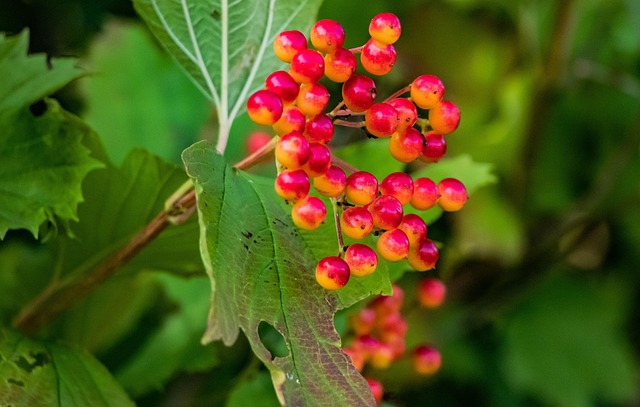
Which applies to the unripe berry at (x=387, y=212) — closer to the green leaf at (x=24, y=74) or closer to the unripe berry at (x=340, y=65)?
the unripe berry at (x=340, y=65)

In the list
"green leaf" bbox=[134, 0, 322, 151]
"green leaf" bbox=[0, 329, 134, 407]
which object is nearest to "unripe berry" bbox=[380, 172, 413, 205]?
"green leaf" bbox=[134, 0, 322, 151]

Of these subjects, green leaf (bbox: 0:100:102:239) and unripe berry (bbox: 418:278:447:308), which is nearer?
green leaf (bbox: 0:100:102:239)

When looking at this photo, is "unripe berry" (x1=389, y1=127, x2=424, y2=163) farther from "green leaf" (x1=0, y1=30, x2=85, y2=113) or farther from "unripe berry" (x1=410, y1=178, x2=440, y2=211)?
"green leaf" (x1=0, y1=30, x2=85, y2=113)

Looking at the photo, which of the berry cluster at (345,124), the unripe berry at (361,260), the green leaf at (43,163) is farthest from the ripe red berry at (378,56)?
the green leaf at (43,163)

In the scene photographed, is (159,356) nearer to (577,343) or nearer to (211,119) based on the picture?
(211,119)

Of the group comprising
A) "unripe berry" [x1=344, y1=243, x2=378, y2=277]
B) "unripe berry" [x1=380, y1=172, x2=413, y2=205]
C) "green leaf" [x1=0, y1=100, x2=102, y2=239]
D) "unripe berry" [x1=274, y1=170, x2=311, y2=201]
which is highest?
"unripe berry" [x1=274, y1=170, x2=311, y2=201]

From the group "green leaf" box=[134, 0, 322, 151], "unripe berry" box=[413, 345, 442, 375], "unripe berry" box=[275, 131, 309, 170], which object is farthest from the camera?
"unripe berry" box=[413, 345, 442, 375]

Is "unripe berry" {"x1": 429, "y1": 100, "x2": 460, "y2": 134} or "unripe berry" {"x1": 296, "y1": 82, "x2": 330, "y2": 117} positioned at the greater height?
"unripe berry" {"x1": 296, "y1": 82, "x2": 330, "y2": 117}
